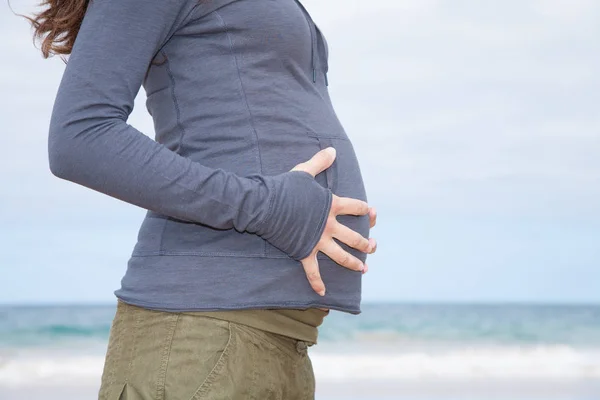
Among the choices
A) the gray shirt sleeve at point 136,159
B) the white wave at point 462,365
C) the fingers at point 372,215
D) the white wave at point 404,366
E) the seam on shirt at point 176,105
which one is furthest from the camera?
the white wave at point 462,365

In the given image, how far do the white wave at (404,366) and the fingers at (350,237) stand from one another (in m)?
5.55

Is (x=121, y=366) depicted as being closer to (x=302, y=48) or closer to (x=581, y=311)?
(x=302, y=48)

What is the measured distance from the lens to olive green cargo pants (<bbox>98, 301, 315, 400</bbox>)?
93 cm

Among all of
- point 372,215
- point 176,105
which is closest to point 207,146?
point 176,105

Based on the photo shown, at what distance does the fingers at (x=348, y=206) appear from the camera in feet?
3.26

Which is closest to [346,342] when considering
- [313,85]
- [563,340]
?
[563,340]

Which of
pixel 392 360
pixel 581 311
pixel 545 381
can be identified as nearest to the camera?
pixel 545 381

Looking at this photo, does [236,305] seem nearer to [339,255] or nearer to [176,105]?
[339,255]

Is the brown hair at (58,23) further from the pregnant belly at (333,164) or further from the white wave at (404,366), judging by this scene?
the white wave at (404,366)

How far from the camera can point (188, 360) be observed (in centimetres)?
93

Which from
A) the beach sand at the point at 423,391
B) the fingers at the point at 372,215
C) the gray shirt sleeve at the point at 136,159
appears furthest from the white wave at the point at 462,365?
the gray shirt sleeve at the point at 136,159

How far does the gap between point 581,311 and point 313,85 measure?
17071 mm

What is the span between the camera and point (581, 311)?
54.9 ft

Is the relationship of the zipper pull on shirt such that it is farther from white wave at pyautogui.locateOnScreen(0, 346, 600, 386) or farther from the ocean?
white wave at pyautogui.locateOnScreen(0, 346, 600, 386)
